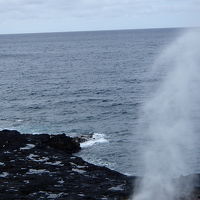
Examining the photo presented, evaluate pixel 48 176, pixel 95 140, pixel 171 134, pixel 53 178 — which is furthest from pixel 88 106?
pixel 53 178

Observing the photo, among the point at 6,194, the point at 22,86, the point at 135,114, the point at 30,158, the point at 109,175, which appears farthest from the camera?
the point at 22,86

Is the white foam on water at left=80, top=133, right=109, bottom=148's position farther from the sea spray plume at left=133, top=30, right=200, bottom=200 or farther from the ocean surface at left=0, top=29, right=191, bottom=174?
the sea spray plume at left=133, top=30, right=200, bottom=200

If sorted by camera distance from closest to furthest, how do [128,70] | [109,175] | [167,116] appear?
[109,175]
[167,116]
[128,70]

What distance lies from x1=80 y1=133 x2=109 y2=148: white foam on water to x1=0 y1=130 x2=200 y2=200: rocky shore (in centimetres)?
658

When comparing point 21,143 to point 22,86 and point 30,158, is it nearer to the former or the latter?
point 30,158

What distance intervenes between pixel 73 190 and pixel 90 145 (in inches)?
895

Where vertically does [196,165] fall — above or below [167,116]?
below

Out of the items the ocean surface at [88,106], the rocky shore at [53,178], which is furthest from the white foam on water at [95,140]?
the rocky shore at [53,178]

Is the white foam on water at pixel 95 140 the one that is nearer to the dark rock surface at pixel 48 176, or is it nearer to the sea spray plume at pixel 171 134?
the dark rock surface at pixel 48 176

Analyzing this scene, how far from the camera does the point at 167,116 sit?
52250 mm

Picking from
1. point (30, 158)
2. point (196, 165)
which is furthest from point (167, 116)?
point (30, 158)

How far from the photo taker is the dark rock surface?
37719 mm

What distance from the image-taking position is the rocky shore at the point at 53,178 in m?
37.5

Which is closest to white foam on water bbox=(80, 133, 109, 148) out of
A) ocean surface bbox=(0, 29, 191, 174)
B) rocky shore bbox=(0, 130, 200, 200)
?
ocean surface bbox=(0, 29, 191, 174)
